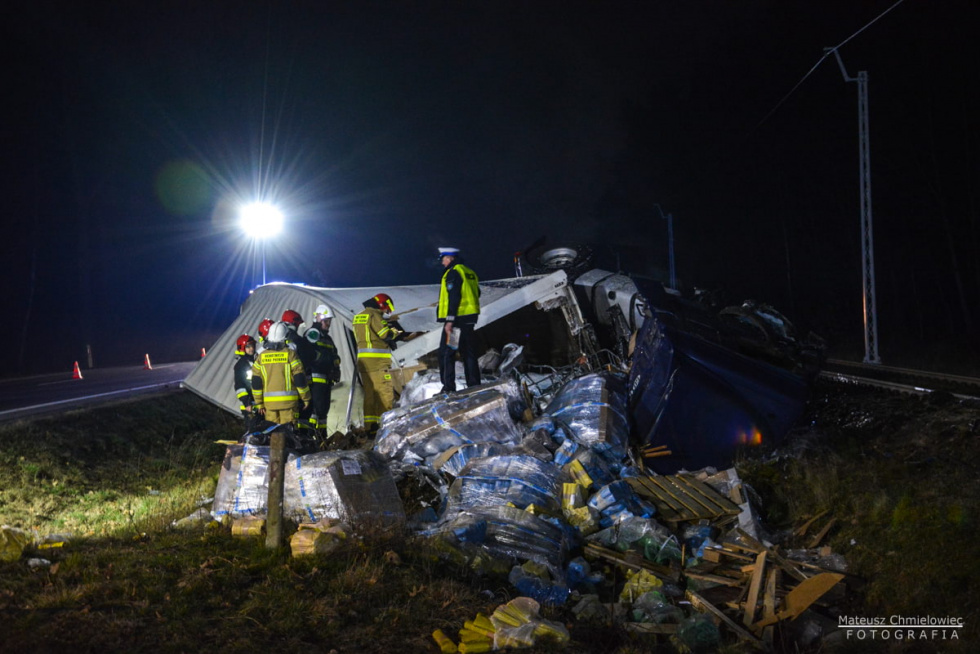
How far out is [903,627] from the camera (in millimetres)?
3688

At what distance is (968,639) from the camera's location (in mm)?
3391

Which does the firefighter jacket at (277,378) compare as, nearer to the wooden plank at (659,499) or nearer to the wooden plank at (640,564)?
the wooden plank at (659,499)

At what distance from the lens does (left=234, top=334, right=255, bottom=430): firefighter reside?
7.40 m

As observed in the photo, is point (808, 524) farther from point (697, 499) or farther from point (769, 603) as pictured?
point (769, 603)

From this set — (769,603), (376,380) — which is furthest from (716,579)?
(376,380)

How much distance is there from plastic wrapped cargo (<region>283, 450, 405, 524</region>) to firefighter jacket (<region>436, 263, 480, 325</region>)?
105 inches

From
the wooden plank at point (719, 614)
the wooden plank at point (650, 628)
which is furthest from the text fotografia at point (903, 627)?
the wooden plank at point (650, 628)

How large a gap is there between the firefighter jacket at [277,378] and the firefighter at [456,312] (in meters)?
1.60

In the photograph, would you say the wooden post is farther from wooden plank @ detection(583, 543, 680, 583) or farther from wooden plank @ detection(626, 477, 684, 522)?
wooden plank @ detection(626, 477, 684, 522)

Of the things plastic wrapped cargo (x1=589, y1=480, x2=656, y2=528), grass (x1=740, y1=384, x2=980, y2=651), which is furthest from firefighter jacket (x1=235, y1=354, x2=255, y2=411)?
grass (x1=740, y1=384, x2=980, y2=651)

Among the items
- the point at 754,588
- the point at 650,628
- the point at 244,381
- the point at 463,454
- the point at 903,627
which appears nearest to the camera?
the point at 903,627

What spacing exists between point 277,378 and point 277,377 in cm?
1

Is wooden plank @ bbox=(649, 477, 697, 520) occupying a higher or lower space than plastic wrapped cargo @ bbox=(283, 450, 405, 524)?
lower

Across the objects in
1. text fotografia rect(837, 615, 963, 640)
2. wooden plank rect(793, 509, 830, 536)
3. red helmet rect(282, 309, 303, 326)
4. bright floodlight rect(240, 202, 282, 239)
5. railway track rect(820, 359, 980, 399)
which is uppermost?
bright floodlight rect(240, 202, 282, 239)
